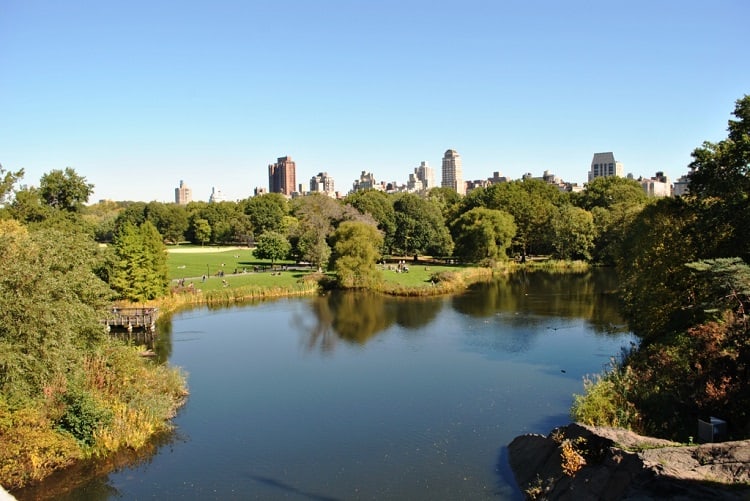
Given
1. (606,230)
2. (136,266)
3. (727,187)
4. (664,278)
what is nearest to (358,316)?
(136,266)

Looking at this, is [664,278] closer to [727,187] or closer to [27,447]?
[727,187]

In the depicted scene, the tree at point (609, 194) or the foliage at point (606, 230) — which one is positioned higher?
the tree at point (609, 194)

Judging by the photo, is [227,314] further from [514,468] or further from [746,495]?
[746,495]

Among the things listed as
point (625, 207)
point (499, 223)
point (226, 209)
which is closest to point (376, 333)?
point (499, 223)

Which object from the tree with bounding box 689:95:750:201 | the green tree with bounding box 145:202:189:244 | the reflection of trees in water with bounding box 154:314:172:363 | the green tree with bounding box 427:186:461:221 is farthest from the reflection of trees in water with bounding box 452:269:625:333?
the green tree with bounding box 145:202:189:244

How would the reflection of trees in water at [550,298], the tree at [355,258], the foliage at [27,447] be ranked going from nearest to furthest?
the foliage at [27,447]
the reflection of trees in water at [550,298]
the tree at [355,258]

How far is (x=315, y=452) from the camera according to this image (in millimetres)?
19531

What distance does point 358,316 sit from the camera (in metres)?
43.1

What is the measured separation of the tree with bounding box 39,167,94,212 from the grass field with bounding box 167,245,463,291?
10058 mm

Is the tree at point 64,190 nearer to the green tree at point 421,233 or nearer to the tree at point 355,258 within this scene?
the tree at point 355,258

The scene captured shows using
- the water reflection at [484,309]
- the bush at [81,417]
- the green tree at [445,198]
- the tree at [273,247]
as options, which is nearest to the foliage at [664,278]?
the water reflection at [484,309]

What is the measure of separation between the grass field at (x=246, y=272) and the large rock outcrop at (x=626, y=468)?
37.5m

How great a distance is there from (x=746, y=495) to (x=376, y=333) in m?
27.2

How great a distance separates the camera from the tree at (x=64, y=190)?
4984 cm
